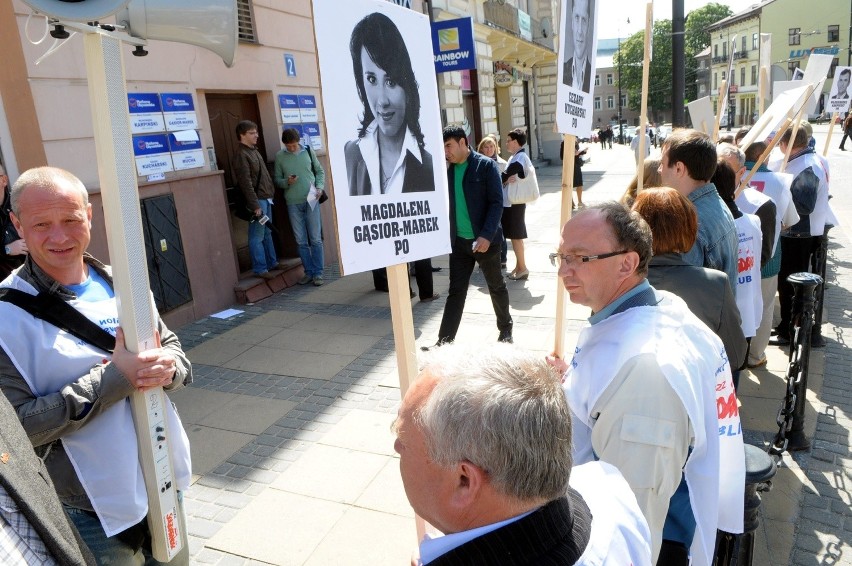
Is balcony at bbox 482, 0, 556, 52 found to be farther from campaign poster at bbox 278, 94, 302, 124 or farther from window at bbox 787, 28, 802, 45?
window at bbox 787, 28, 802, 45

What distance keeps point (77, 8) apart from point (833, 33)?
80396 mm

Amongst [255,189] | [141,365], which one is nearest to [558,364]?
[141,365]

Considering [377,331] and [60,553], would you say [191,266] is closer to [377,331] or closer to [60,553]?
[377,331]

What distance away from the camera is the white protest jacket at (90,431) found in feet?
5.98

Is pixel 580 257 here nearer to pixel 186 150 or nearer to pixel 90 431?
pixel 90 431

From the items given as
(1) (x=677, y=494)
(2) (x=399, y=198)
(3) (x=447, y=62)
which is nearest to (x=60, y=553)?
(2) (x=399, y=198)

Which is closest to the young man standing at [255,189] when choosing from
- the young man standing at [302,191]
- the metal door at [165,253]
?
the young man standing at [302,191]

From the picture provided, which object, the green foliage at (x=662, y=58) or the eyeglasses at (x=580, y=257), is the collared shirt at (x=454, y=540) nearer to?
the eyeglasses at (x=580, y=257)

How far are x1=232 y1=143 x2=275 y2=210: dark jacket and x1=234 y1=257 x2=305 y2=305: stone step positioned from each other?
101 cm

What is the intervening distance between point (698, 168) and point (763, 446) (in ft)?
6.29

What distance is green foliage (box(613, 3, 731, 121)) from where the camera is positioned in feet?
255

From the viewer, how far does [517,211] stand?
319 inches

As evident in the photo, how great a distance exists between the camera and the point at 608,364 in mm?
1764

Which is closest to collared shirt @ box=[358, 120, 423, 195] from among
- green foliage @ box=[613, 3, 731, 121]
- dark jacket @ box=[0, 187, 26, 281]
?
dark jacket @ box=[0, 187, 26, 281]
